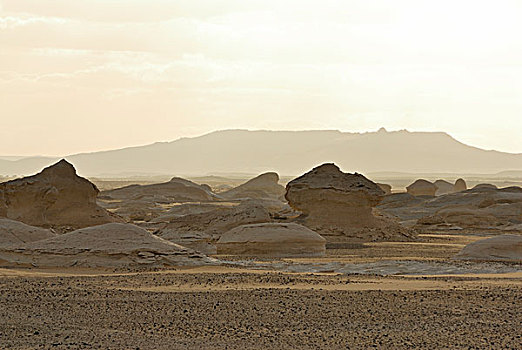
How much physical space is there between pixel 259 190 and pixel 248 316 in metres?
64.4

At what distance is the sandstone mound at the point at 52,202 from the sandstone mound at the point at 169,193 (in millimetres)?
31170

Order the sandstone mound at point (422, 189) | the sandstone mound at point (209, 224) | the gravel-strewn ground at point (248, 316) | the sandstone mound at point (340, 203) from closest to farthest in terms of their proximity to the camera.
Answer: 1. the gravel-strewn ground at point (248, 316)
2. the sandstone mound at point (209, 224)
3. the sandstone mound at point (340, 203)
4. the sandstone mound at point (422, 189)

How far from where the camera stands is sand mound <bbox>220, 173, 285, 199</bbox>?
233 feet

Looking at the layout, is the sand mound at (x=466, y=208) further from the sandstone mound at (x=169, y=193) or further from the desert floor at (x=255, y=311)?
the desert floor at (x=255, y=311)

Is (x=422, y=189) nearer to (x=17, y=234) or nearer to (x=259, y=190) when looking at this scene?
(x=259, y=190)

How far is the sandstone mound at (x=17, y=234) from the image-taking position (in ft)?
61.3

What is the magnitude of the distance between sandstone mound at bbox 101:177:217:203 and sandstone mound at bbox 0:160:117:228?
3117 cm

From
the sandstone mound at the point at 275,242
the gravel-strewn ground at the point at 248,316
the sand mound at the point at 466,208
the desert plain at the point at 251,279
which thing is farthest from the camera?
the sand mound at the point at 466,208

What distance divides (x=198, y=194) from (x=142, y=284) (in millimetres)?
53450

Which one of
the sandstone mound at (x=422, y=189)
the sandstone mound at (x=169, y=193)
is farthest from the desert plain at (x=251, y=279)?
the sandstone mound at (x=422, y=189)

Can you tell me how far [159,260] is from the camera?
17.4 m

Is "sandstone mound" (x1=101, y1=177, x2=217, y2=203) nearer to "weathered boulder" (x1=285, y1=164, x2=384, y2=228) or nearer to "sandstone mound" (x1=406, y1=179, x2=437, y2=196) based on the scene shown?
"sandstone mound" (x1=406, y1=179, x2=437, y2=196)

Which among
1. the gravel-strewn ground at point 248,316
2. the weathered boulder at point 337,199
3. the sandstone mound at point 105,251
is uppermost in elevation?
the weathered boulder at point 337,199

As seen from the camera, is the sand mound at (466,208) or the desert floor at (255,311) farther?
the sand mound at (466,208)
